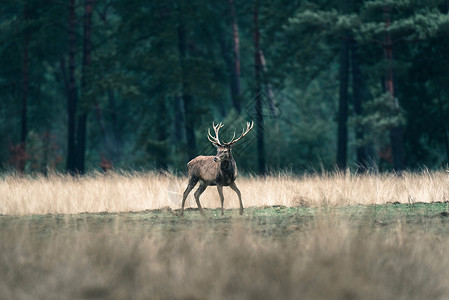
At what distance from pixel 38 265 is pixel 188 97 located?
82.4 feet

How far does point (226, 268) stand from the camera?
6.77m

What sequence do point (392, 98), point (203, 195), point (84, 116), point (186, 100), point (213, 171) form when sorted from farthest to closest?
point (186, 100), point (84, 116), point (392, 98), point (203, 195), point (213, 171)

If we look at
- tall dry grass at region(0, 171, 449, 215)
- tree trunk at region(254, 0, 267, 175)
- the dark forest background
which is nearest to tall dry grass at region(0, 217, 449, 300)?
tall dry grass at region(0, 171, 449, 215)

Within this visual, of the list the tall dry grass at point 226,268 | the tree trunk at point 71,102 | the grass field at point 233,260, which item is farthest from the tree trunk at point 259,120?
the tall dry grass at point 226,268

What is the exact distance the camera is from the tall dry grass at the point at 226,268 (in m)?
6.27

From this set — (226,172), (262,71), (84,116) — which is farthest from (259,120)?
(226,172)

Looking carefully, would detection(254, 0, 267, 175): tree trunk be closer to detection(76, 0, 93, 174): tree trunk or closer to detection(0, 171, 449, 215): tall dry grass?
detection(76, 0, 93, 174): tree trunk

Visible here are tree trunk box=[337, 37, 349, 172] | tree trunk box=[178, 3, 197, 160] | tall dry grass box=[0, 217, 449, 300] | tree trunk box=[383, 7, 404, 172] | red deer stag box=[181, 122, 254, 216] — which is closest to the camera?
tall dry grass box=[0, 217, 449, 300]

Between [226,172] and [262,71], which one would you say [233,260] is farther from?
[262,71]

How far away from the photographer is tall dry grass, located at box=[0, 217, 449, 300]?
627 centimetres

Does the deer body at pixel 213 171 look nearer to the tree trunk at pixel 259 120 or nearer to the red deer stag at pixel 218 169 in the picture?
the red deer stag at pixel 218 169

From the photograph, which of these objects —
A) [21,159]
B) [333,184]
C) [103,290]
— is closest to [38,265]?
[103,290]

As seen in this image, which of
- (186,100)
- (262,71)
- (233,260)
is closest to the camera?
(233,260)

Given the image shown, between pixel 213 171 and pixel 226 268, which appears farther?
pixel 213 171
